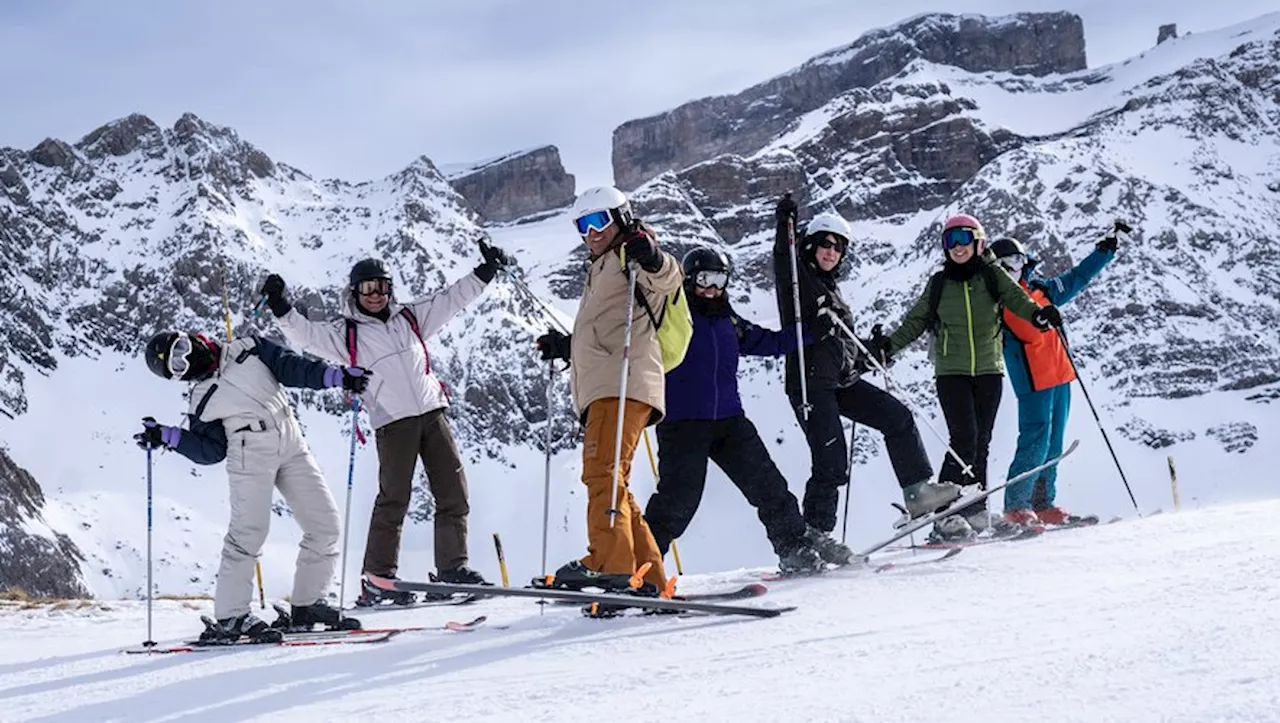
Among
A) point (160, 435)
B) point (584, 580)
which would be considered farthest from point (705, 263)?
point (160, 435)

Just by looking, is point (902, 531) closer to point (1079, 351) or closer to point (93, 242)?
point (1079, 351)

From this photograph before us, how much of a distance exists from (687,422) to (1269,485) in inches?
4341

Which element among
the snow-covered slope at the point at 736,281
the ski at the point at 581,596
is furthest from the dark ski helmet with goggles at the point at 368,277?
the snow-covered slope at the point at 736,281

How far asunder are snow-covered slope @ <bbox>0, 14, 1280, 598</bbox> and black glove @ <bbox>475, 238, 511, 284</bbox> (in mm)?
90847

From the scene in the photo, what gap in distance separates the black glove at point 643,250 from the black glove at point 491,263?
2561 mm

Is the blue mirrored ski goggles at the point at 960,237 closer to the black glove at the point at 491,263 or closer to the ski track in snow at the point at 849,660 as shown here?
the ski track in snow at the point at 849,660

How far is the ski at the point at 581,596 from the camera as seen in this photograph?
5180mm

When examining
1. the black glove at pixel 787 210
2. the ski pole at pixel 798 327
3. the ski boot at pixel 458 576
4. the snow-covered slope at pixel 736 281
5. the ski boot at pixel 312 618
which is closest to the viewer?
the ski boot at pixel 312 618

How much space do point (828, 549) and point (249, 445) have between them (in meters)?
3.63

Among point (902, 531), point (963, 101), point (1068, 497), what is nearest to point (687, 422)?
point (902, 531)

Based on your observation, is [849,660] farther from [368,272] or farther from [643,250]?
[368,272]

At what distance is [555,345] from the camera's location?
6.80 metres

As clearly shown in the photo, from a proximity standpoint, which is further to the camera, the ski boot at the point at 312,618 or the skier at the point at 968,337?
the skier at the point at 968,337

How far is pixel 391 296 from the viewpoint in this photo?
8.47 metres
